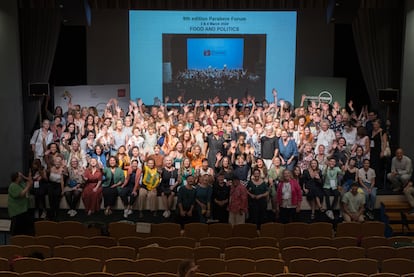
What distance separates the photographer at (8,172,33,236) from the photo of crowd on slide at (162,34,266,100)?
230 inches

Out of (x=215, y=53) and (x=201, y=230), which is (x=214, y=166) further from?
(x=215, y=53)

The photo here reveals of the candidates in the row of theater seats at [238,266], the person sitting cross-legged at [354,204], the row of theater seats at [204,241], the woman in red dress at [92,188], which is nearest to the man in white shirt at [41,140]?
the woman in red dress at [92,188]

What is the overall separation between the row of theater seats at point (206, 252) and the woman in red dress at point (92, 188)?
285 centimetres

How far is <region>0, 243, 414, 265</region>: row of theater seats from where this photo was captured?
844 centimetres

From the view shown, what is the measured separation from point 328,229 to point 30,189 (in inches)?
216

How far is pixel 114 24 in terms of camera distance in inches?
638

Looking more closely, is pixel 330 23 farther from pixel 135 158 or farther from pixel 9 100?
pixel 9 100

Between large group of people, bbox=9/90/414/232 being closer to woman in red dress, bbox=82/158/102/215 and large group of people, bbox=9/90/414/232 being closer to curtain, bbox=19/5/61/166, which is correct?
woman in red dress, bbox=82/158/102/215

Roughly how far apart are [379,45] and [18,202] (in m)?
8.85

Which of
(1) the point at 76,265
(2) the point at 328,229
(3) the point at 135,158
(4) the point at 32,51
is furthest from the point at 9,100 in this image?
(2) the point at 328,229

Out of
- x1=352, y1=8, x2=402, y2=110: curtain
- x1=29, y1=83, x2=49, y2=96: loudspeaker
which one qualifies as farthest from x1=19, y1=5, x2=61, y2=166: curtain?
x1=352, y1=8, x2=402, y2=110: curtain

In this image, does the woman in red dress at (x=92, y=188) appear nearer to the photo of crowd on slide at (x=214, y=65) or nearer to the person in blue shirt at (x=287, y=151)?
the person in blue shirt at (x=287, y=151)

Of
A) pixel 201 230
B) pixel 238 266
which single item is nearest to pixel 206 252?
pixel 238 266

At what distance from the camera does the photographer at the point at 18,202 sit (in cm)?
1055
